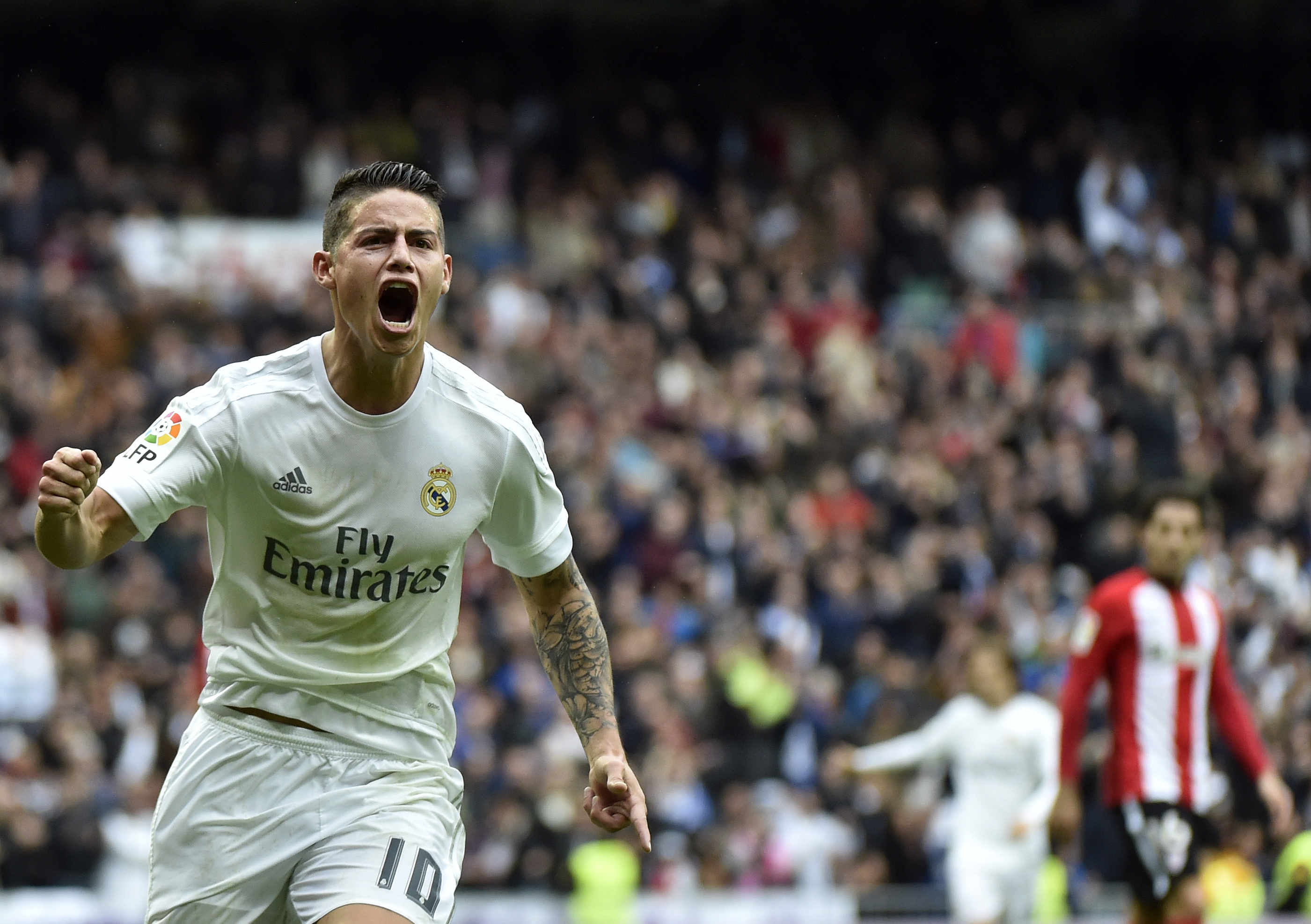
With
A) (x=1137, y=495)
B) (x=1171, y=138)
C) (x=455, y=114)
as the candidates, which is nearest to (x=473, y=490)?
(x=1137, y=495)

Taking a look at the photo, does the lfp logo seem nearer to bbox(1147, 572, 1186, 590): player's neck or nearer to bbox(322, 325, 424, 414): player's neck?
bbox(322, 325, 424, 414): player's neck

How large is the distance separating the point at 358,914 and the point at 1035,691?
1074 centimetres

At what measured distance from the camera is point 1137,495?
16.2 metres

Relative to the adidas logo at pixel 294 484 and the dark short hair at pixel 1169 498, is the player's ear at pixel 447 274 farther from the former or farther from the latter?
the dark short hair at pixel 1169 498

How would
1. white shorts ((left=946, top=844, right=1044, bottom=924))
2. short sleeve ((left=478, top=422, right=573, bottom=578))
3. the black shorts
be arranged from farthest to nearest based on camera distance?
white shorts ((left=946, top=844, right=1044, bottom=924))
the black shorts
short sleeve ((left=478, top=422, right=573, bottom=578))

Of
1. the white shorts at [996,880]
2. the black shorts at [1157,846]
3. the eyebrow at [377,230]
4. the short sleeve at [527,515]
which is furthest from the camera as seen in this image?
the white shorts at [996,880]

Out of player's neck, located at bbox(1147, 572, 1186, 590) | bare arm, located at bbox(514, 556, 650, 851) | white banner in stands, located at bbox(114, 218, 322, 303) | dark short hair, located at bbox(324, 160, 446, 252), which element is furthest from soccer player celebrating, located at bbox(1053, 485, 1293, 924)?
white banner in stands, located at bbox(114, 218, 322, 303)

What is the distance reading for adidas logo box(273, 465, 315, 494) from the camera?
13.7ft

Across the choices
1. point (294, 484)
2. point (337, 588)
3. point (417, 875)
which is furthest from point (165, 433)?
point (417, 875)

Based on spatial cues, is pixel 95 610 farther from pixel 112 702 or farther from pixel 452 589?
pixel 452 589

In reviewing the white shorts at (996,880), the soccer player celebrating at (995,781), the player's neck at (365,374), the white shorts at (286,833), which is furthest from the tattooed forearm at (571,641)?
the white shorts at (996,880)

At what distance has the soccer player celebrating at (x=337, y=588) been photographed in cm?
414

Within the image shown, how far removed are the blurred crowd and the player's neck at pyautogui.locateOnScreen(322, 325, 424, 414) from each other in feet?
21.5

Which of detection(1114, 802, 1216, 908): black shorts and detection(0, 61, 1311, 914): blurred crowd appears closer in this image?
detection(1114, 802, 1216, 908): black shorts
